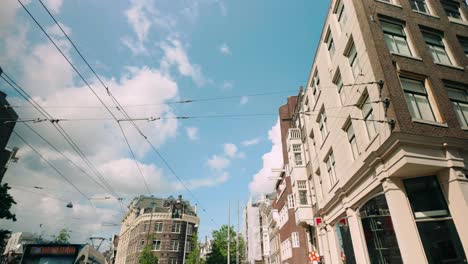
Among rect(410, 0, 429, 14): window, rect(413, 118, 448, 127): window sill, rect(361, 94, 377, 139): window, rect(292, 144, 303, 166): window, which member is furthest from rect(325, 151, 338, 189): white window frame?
rect(410, 0, 429, 14): window

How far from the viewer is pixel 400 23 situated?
508 inches

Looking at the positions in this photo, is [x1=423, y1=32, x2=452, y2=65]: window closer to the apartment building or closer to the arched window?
the arched window

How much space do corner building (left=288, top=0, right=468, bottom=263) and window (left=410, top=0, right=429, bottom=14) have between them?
8 cm

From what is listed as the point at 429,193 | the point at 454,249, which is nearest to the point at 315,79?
the point at 429,193

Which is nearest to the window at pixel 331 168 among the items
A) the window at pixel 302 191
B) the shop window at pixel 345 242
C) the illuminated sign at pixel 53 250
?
the shop window at pixel 345 242

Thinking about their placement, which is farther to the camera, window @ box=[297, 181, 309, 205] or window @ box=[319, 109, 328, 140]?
window @ box=[297, 181, 309, 205]

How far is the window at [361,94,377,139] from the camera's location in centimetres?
1108

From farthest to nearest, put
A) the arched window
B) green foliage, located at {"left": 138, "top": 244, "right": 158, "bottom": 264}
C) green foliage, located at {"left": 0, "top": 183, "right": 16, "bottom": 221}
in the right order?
1. green foliage, located at {"left": 138, "top": 244, "right": 158, "bottom": 264}
2. green foliage, located at {"left": 0, "top": 183, "right": 16, "bottom": 221}
3. the arched window

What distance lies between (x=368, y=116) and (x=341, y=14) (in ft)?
25.3

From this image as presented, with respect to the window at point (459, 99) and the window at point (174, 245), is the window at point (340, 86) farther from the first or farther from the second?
the window at point (174, 245)

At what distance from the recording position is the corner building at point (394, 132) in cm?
890

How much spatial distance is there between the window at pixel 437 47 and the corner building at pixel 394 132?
0.21 ft

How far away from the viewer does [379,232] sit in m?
10.7

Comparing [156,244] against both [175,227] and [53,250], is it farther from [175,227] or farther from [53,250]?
[53,250]
